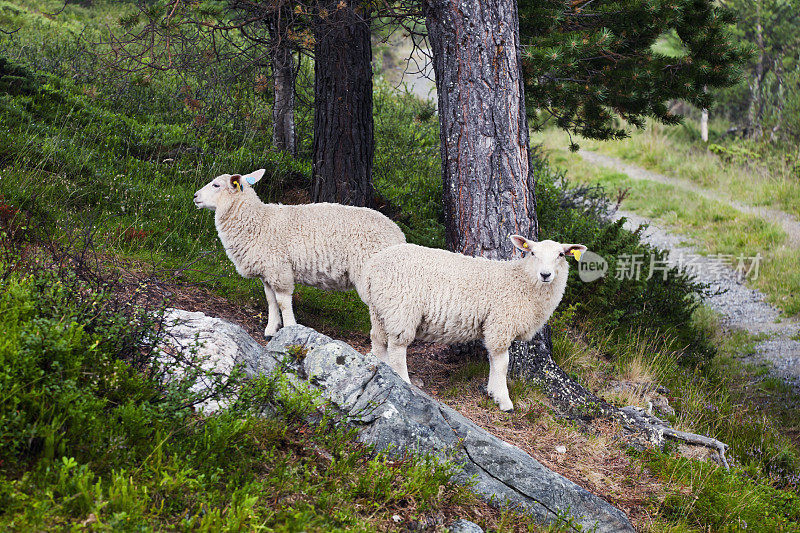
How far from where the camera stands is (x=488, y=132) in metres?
5.89

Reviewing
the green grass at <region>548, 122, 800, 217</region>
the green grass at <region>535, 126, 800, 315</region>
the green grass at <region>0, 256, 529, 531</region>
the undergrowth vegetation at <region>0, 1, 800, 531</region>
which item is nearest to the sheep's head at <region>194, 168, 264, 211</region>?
the undergrowth vegetation at <region>0, 1, 800, 531</region>

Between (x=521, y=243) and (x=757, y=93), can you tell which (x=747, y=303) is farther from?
(x=757, y=93)

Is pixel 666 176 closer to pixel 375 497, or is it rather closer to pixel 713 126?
pixel 713 126

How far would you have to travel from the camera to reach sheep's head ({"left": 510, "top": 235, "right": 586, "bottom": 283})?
512 cm

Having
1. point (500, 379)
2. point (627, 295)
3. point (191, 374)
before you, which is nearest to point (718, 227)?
point (627, 295)

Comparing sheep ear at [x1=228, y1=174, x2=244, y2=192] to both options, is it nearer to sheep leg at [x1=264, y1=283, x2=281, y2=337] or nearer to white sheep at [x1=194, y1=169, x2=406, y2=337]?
white sheep at [x1=194, y1=169, x2=406, y2=337]

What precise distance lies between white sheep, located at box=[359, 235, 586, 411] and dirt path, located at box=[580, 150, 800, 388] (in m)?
5.01

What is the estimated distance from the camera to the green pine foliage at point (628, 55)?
7.20 metres

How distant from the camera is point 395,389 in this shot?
4.09 metres

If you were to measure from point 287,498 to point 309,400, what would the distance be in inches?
28.0

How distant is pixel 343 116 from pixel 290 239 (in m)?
2.46

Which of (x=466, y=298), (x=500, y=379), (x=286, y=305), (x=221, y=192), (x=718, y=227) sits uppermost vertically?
(x=221, y=192)

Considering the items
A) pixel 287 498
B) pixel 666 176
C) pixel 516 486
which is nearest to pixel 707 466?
pixel 516 486

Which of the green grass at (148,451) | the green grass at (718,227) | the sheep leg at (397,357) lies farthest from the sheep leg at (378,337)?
the green grass at (718,227)
